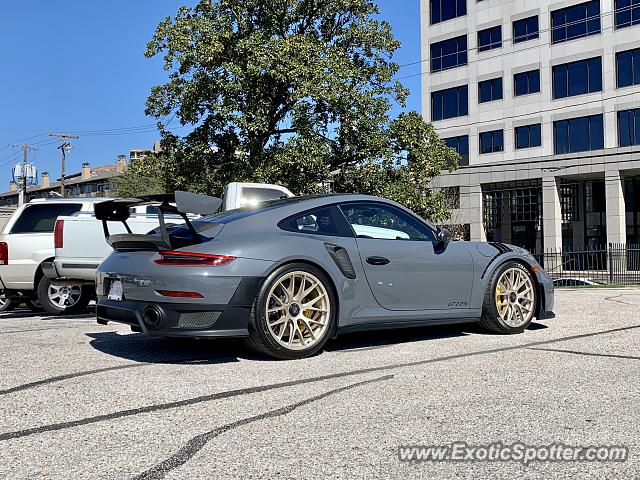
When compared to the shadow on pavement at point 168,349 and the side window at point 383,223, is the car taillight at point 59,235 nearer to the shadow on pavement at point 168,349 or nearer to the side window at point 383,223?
Result: the shadow on pavement at point 168,349

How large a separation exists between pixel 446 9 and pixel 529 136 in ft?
Answer: 35.7

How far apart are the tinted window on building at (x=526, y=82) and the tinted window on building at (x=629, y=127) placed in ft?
17.6

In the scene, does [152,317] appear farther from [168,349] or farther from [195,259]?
[168,349]

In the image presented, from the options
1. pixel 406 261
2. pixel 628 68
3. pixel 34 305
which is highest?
pixel 628 68

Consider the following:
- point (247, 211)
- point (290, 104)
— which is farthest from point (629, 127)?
point (247, 211)

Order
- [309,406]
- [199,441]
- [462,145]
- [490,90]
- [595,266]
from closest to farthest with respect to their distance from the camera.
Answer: [199,441], [309,406], [595,266], [490,90], [462,145]

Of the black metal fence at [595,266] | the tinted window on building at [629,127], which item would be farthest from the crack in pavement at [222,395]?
the tinted window on building at [629,127]

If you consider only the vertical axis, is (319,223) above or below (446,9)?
below

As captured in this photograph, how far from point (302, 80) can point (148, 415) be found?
16454 mm

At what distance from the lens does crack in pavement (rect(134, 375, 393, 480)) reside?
266cm

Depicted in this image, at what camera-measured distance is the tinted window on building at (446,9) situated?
4312 cm

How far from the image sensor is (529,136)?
40.2 meters

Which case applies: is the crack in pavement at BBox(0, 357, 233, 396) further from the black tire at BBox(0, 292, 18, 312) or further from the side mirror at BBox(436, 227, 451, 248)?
the black tire at BBox(0, 292, 18, 312)

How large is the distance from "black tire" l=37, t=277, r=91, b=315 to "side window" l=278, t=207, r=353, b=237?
5327 millimetres
